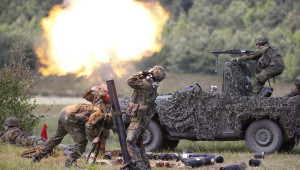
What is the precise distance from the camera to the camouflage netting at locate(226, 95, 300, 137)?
12.2 metres

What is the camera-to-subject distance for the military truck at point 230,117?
12.3 metres

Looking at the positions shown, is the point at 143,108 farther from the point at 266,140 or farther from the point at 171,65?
the point at 171,65

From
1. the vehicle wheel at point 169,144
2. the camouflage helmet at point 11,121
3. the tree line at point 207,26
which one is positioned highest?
the tree line at point 207,26

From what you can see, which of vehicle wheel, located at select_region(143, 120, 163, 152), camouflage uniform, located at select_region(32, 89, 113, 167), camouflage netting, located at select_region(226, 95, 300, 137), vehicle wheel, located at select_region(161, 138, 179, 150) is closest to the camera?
camouflage uniform, located at select_region(32, 89, 113, 167)

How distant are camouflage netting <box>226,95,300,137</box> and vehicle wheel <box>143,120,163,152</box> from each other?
5.78ft

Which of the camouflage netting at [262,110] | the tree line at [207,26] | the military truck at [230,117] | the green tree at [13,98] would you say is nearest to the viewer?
the camouflage netting at [262,110]

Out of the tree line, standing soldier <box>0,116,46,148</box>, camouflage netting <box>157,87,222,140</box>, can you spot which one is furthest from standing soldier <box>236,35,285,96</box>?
the tree line

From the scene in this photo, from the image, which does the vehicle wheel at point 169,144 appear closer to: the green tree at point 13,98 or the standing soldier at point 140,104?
the green tree at point 13,98

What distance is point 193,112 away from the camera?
1279 cm

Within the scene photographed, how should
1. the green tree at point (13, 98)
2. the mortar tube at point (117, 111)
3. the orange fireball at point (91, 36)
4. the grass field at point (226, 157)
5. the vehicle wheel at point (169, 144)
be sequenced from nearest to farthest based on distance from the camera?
the mortar tube at point (117, 111), the grass field at point (226, 157), the orange fireball at point (91, 36), the vehicle wheel at point (169, 144), the green tree at point (13, 98)

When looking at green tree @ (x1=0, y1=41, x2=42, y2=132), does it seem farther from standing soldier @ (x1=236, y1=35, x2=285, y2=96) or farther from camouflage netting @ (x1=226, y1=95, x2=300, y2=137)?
standing soldier @ (x1=236, y1=35, x2=285, y2=96)

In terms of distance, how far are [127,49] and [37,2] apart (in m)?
35.9

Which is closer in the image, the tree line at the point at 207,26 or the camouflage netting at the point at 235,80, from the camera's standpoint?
the camouflage netting at the point at 235,80

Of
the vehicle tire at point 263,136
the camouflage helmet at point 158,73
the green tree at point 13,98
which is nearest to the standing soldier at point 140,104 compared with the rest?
the camouflage helmet at point 158,73
